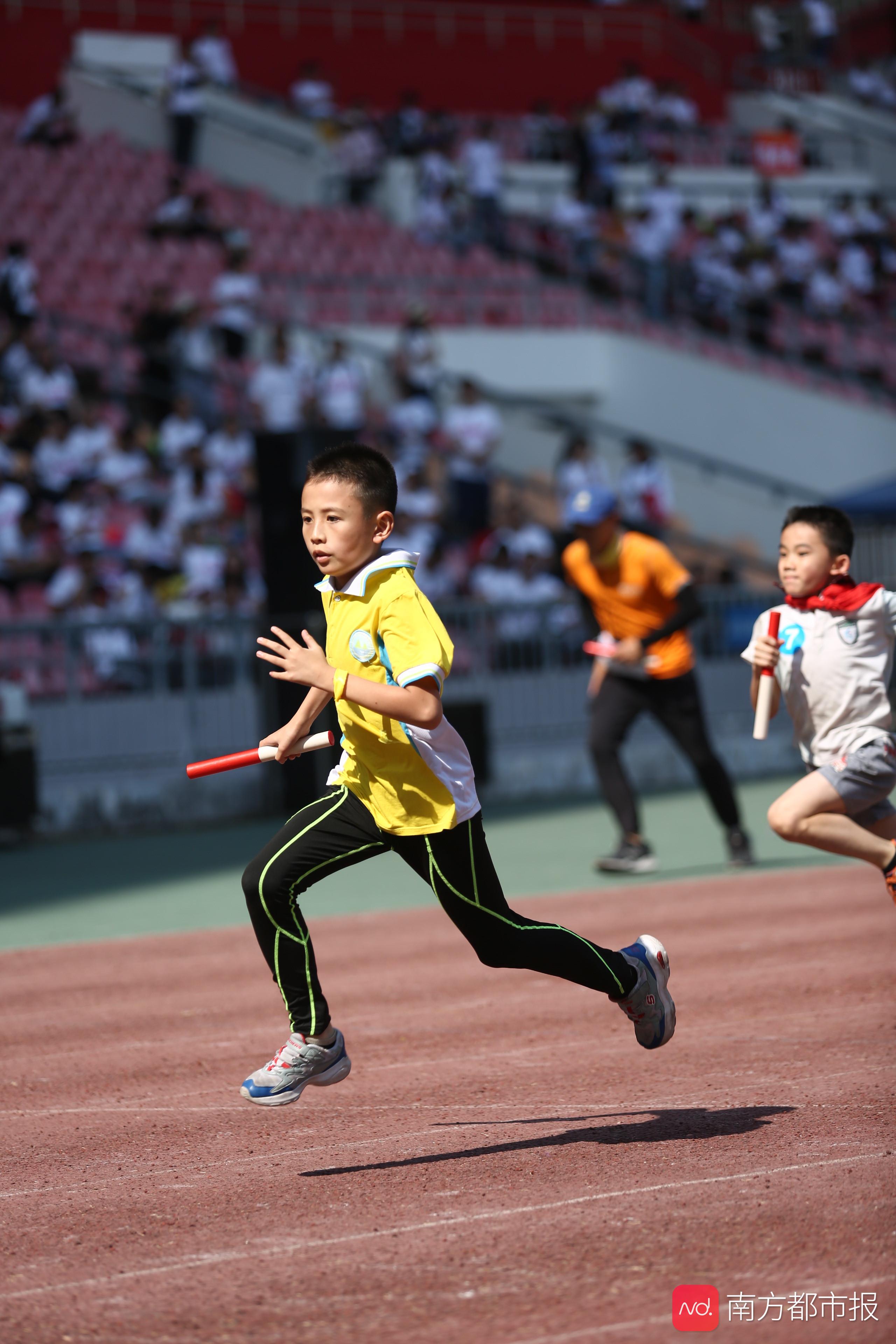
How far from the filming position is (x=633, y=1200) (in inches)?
160

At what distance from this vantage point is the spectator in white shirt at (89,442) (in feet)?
54.9

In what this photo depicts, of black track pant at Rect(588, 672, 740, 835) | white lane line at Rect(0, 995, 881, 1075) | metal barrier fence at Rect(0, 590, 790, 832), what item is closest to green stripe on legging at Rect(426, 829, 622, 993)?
white lane line at Rect(0, 995, 881, 1075)

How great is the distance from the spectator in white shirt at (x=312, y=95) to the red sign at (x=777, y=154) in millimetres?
8292

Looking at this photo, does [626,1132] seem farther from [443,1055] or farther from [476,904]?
[443,1055]

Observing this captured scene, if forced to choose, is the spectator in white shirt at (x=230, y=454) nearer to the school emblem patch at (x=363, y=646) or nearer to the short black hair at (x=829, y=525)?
the short black hair at (x=829, y=525)

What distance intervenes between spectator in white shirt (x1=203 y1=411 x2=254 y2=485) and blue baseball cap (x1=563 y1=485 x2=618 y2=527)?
28.3ft

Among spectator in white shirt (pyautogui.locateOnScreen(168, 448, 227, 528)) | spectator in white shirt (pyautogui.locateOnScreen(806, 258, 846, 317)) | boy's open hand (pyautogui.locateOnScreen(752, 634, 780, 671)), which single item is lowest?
boy's open hand (pyautogui.locateOnScreen(752, 634, 780, 671))

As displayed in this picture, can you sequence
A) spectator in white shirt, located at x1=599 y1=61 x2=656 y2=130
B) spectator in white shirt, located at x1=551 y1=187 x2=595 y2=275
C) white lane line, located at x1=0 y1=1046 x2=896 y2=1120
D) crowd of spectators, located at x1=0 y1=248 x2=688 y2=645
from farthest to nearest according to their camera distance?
spectator in white shirt, located at x1=599 y1=61 x2=656 y2=130
spectator in white shirt, located at x1=551 y1=187 x2=595 y2=275
crowd of spectators, located at x1=0 y1=248 x2=688 y2=645
white lane line, located at x1=0 y1=1046 x2=896 y2=1120

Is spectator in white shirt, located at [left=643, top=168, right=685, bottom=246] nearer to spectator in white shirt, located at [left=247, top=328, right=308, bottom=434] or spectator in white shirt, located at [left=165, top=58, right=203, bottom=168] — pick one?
spectator in white shirt, located at [left=165, top=58, right=203, bottom=168]

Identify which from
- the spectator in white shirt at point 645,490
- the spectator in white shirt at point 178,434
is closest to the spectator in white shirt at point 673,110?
the spectator in white shirt at point 645,490

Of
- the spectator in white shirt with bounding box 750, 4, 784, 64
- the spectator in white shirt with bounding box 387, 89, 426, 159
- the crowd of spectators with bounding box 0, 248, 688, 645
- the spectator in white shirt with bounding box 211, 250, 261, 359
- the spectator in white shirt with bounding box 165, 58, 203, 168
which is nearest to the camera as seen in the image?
the crowd of spectators with bounding box 0, 248, 688, 645

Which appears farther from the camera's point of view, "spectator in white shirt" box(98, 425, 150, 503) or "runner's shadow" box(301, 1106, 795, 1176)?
"spectator in white shirt" box(98, 425, 150, 503)

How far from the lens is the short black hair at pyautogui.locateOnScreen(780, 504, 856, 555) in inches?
238

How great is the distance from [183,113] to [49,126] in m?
2.58
